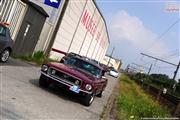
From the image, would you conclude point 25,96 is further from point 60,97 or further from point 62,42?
point 62,42

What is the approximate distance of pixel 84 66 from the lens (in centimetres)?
1456

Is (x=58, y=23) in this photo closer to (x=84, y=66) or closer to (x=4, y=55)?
(x=4, y=55)

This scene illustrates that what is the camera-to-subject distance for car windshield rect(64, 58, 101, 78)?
47.5 ft

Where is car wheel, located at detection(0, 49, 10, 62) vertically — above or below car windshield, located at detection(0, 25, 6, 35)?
below

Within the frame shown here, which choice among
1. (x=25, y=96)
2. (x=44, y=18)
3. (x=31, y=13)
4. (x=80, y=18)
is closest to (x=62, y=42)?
(x=80, y=18)

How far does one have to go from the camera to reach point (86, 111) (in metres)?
12.3

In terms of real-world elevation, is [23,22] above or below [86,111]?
above

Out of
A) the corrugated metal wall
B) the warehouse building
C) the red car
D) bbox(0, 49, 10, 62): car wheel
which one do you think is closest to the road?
the red car

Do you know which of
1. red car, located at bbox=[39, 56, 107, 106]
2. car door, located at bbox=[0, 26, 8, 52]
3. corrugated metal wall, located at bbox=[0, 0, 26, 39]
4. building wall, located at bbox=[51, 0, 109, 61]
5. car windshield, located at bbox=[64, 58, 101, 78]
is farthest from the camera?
building wall, located at bbox=[51, 0, 109, 61]

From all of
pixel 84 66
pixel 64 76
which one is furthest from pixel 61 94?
pixel 84 66

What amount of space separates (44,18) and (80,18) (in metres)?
12.5

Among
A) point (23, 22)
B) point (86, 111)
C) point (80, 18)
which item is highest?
point (80, 18)

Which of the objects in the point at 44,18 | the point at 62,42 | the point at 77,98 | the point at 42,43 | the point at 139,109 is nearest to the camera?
the point at 77,98

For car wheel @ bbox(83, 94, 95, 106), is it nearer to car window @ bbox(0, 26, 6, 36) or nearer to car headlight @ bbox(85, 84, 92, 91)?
car headlight @ bbox(85, 84, 92, 91)
